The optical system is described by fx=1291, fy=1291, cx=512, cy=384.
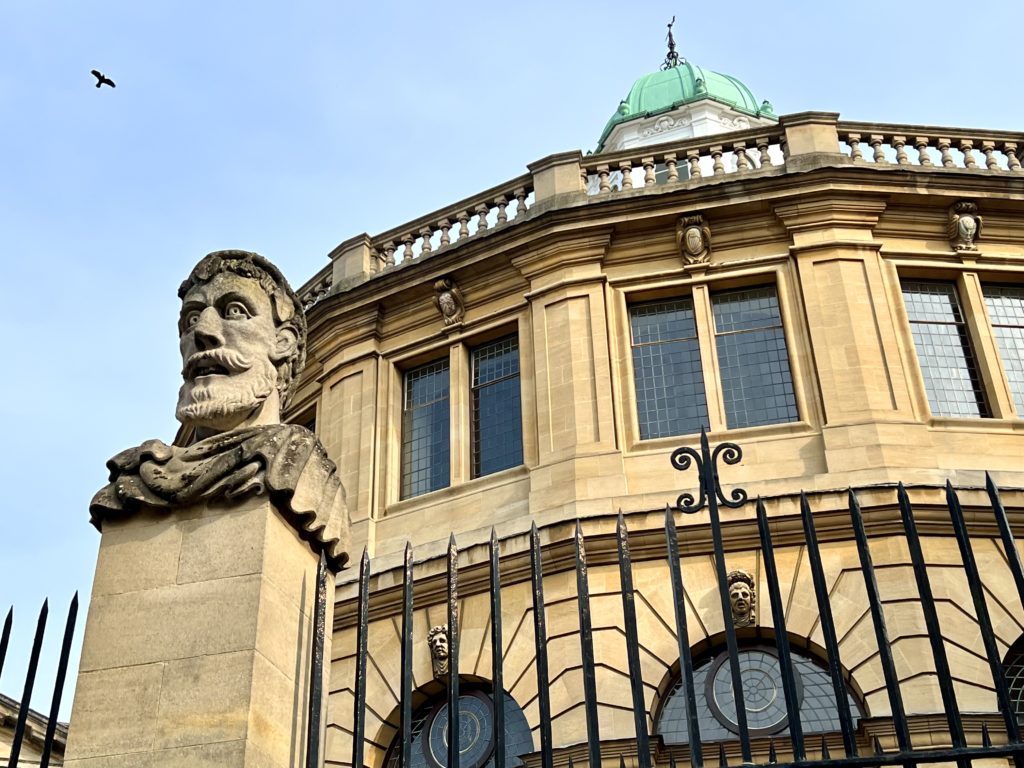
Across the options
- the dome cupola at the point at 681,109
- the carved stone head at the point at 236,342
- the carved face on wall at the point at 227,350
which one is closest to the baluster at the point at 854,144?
the dome cupola at the point at 681,109

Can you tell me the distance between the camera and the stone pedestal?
5.17 metres

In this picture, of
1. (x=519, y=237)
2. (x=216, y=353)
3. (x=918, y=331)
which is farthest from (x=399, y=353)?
(x=216, y=353)

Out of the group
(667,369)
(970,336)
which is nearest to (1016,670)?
(970,336)

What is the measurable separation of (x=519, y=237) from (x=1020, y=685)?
8.96 meters

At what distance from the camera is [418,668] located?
1681cm

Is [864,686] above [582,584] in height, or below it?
above

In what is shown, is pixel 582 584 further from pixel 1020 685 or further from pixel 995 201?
pixel 995 201

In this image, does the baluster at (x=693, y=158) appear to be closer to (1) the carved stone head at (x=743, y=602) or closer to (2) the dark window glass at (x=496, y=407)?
(2) the dark window glass at (x=496, y=407)

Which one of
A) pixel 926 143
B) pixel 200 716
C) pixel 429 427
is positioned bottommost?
pixel 200 716

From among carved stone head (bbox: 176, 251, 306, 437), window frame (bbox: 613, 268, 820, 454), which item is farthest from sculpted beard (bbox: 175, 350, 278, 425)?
window frame (bbox: 613, 268, 820, 454)

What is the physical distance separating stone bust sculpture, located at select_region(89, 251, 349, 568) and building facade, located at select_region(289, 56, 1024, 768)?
9072 mm

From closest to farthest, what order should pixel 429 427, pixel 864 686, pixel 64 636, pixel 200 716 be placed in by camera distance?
pixel 200 716
pixel 64 636
pixel 864 686
pixel 429 427

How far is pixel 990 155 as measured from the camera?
19.1 metres

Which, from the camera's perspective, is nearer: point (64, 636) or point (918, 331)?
point (64, 636)
